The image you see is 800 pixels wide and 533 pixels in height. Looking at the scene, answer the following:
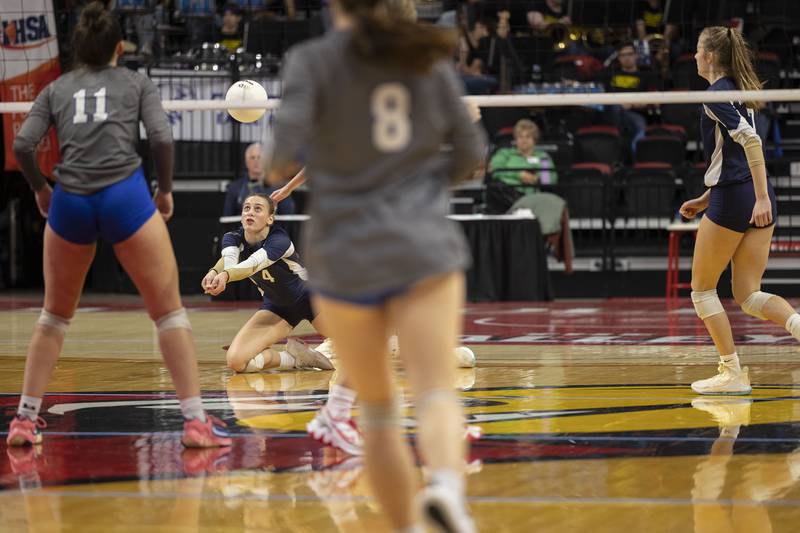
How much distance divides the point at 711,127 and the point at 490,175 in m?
8.19

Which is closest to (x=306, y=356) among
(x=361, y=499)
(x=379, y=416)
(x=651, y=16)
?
(x=361, y=499)

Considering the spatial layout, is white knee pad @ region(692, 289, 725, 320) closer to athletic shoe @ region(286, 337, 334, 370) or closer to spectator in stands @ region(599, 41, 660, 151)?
athletic shoe @ region(286, 337, 334, 370)

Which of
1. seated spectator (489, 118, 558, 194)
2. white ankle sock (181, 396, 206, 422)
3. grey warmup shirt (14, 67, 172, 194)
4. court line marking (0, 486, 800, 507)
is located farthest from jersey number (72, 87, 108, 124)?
seated spectator (489, 118, 558, 194)

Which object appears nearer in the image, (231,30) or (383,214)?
(383,214)

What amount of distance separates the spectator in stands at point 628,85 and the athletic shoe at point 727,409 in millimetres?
9728

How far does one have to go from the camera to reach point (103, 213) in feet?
15.4

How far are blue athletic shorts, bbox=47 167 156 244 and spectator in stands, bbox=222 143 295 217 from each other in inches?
298

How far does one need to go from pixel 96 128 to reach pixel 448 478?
2.56 metres

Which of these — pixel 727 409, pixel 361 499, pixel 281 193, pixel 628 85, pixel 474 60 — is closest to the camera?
pixel 361 499

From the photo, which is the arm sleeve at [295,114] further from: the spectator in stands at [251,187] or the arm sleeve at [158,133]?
the spectator in stands at [251,187]

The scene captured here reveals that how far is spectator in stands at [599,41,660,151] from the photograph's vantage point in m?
15.6

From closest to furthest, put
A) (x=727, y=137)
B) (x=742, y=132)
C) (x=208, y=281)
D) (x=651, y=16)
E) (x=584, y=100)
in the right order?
1. (x=742, y=132)
2. (x=727, y=137)
3. (x=208, y=281)
4. (x=584, y=100)
5. (x=651, y=16)

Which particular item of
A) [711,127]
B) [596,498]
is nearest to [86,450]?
[596,498]

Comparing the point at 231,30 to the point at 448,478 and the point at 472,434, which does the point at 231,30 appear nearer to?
the point at 472,434
